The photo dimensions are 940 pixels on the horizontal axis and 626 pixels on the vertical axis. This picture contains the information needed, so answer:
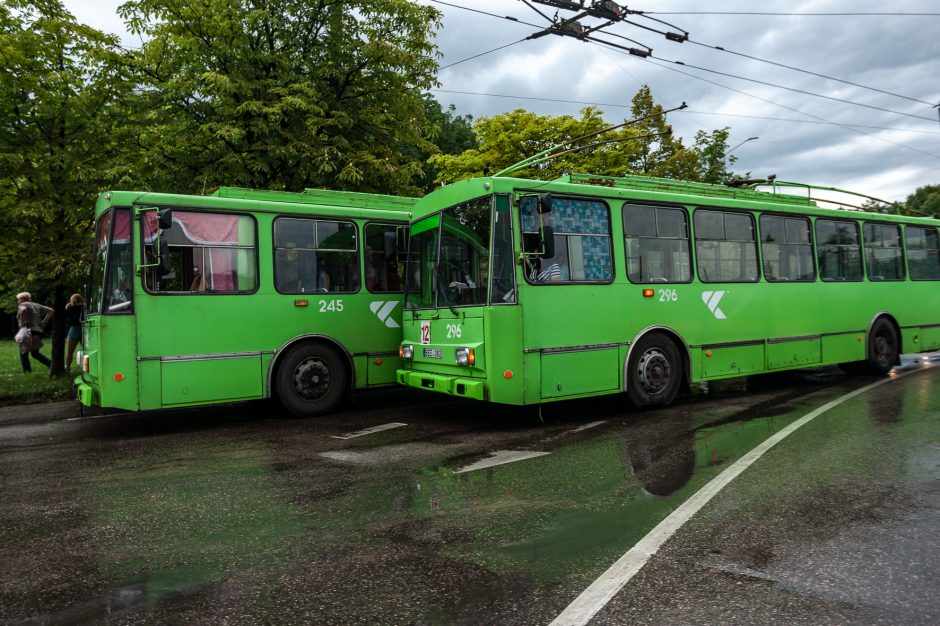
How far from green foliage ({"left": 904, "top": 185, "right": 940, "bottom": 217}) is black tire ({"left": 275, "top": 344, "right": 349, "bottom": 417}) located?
86812 millimetres

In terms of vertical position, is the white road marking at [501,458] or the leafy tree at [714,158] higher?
the leafy tree at [714,158]

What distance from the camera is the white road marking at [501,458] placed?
6.51 meters

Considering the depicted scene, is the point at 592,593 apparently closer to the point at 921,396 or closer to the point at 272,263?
the point at 272,263

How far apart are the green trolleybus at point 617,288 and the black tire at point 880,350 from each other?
493mm

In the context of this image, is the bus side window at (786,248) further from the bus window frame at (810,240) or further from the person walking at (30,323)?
the person walking at (30,323)

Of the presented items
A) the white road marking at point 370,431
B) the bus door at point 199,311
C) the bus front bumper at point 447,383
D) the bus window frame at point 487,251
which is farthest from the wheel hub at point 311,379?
the bus window frame at point 487,251

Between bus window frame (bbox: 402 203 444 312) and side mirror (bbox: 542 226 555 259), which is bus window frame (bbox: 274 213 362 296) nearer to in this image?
bus window frame (bbox: 402 203 444 312)

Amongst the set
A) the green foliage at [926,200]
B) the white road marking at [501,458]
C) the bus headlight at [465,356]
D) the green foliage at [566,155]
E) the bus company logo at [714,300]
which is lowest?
the white road marking at [501,458]

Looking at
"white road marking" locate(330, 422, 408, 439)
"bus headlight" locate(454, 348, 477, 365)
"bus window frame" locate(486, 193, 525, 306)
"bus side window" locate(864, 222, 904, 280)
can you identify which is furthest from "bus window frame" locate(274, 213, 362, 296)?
"bus side window" locate(864, 222, 904, 280)

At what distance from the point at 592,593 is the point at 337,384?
7.10 m

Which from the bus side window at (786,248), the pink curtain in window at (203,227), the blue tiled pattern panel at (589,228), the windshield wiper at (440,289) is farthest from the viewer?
the bus side window at (786,248)

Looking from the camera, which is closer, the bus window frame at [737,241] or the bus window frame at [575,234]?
the bus window frame at [575,234]

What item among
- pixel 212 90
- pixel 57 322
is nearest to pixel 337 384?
pixel 212 90

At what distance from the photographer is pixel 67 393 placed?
12.8m
